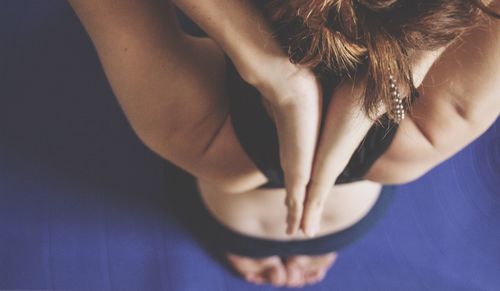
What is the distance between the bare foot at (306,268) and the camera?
1.30 m

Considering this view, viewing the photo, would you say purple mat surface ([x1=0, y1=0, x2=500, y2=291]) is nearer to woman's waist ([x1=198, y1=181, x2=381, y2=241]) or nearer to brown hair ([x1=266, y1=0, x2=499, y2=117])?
woman's waist ([x1=198, y1=181, x2=381, y2=241])

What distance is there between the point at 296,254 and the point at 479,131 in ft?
1.78

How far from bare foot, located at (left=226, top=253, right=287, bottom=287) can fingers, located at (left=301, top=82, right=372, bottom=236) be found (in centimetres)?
49

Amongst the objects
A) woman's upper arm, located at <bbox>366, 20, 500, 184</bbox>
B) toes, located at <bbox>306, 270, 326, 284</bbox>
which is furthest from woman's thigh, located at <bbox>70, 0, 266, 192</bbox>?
toes, located at <bbox>306, 270, 326, 284</bbox>

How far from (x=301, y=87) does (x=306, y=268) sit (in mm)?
814

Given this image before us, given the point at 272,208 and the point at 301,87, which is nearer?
the point at 301,87

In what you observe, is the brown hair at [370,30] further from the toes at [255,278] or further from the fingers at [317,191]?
the toes at [255,278]

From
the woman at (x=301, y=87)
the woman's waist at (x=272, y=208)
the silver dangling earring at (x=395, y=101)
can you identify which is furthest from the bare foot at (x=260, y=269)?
the silver dangling earring at (x=395, y=101)

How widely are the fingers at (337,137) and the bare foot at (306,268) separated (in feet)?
1.62

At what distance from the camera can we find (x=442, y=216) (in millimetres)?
1400

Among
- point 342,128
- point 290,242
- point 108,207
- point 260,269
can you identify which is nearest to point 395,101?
point 342,128

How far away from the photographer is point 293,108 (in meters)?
0.62

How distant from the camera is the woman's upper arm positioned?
722 mm

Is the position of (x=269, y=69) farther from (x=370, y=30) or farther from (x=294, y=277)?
(x=294, y=277)
